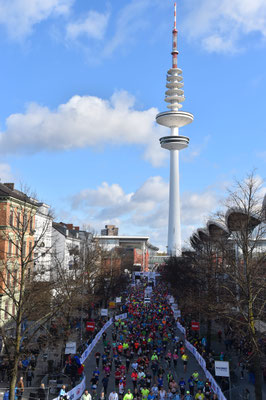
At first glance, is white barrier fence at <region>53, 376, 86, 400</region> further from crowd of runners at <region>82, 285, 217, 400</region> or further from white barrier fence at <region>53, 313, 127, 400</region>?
crowd of runners at <region>82, 285, 217, 400</region>

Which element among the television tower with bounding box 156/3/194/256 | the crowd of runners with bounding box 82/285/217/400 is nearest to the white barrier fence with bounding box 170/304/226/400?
the crowd of runners with bounding box 82/285/217/400

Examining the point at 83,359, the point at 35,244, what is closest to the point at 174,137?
the point at 83,359

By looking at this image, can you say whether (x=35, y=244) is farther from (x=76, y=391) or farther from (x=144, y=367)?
(x=144, y=367)

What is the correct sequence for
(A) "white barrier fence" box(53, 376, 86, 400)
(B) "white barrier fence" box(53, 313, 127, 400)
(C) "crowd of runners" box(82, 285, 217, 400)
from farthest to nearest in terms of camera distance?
1. (C) "crowd of runners" box(82, 285, 217, 400)
2. (B) "white barrier fence" box(53, 313, 127, 400)
3. (A) "white barrier fence" box(53, 376, 86, 400)

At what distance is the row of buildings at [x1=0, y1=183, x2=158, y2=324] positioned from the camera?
22344mm

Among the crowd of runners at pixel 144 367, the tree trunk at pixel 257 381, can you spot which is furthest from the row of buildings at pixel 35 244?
the tree trunk at pixel 257 381

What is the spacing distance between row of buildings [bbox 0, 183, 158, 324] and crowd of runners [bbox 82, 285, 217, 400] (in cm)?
676

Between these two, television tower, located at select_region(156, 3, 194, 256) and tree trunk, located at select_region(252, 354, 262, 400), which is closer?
tree trunk, located at select_region(252, 354, 262, 400)

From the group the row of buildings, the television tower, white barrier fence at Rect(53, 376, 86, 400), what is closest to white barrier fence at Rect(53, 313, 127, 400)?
white barrier fence at Rect(53, 376, 86, 400)

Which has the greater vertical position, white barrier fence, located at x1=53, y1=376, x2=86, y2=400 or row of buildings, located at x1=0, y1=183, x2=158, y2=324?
row of buildings, located at x1=0, y1=183, x2=158, y2=324

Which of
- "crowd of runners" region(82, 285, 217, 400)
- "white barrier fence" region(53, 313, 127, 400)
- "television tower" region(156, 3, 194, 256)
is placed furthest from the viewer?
"television tower" region(156, 3, 194, 256)

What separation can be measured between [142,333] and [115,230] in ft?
442

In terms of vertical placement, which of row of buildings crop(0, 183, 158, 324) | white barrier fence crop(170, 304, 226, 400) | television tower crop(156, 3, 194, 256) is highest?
television tower crop(156, 3, 194, 256)

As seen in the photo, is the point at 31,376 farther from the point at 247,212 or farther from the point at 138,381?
the point at 247,212
